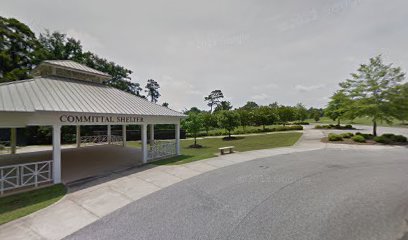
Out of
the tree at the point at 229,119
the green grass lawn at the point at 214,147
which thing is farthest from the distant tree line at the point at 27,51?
the tree at the point at 229,119

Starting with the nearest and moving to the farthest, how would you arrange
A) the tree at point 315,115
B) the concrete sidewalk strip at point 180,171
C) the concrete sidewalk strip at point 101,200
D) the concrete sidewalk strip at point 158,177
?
the concrete sidewalk strip at point 101,200
the concrete sidewalk strip at point 158,177
the concrete sidewalk strip at point 180,171
the tree at point 315,115

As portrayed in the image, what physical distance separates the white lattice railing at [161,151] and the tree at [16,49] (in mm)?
21118

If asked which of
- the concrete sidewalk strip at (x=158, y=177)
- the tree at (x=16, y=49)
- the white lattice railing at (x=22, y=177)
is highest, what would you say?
the tree at (x=16, y=49)

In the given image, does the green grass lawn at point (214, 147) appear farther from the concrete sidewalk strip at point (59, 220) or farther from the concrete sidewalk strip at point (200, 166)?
the concrete sidewalk strip at point (59, 220)

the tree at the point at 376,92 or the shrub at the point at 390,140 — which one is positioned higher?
the tree at the point at 376,92

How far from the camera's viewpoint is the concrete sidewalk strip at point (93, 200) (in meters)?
4.82

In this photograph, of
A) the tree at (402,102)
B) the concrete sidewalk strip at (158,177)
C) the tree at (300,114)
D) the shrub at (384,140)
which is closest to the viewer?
the concrete sidewalk strip at (158,177)

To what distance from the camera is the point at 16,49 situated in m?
24.4

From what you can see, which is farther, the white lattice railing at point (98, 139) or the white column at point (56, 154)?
the white lattice railing at point (98, 139)

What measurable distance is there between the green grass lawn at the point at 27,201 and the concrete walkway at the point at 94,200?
1.07ft

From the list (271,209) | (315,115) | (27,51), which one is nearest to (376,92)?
(271,209)

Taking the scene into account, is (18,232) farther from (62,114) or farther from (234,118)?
(234,118)

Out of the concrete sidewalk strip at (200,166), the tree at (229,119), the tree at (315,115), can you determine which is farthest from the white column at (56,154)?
the tree at (315,115)

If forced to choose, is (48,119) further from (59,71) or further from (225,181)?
(225,181)
